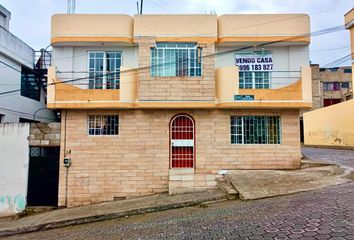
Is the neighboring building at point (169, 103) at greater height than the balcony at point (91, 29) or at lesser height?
lesser

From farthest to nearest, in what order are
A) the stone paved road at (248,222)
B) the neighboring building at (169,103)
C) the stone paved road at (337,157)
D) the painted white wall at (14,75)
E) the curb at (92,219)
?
the painted white wall at (14,75) → the stone paved road at (337,157) → the neighboring building at (169,103) → the curb at (92,219) → the stone paved road at (248,222)

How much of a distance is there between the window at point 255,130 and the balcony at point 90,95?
417cm

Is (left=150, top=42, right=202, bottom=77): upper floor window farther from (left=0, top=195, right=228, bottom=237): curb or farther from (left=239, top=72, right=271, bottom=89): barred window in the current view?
(left=0, top=195, right=228, bottom=237): curb

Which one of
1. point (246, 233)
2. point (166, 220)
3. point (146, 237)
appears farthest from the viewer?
point (166, 220)

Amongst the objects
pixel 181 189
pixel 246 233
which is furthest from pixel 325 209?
pixel 181 189

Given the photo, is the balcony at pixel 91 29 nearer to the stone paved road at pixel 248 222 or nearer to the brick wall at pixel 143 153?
the brick wall at pixel 143 153

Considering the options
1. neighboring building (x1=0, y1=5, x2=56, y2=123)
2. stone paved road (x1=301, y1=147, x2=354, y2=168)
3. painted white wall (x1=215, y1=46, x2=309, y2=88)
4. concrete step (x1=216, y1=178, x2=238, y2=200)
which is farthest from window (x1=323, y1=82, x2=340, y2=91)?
neighboring building (x1=0, y1=5, x2=56, y2=123)

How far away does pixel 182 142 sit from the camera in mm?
11664

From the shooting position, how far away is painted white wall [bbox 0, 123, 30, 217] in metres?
11.4

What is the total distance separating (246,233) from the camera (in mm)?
5852

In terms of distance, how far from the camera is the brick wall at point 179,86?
11.2 metres

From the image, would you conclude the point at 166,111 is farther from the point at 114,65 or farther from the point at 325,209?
the point at 325,209

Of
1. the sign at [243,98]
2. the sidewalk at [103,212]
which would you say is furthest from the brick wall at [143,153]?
the sidewalk at [103,212]

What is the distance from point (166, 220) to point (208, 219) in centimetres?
120
